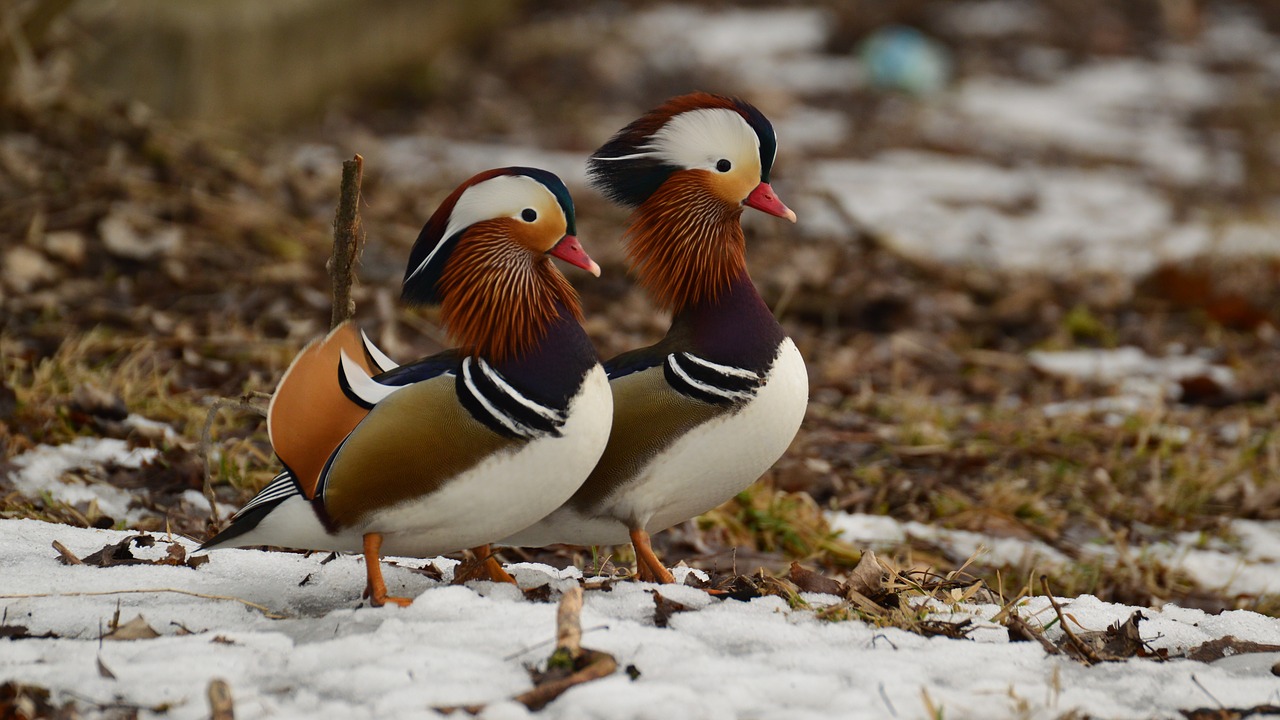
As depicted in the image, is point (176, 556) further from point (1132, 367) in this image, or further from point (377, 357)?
point (1132, 367)

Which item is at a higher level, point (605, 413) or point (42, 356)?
point (605, 413)

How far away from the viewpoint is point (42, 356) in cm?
475

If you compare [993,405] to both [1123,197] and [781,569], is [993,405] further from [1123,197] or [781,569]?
[1123,197]

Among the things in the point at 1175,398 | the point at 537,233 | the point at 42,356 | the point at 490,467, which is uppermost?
the point at 537,233

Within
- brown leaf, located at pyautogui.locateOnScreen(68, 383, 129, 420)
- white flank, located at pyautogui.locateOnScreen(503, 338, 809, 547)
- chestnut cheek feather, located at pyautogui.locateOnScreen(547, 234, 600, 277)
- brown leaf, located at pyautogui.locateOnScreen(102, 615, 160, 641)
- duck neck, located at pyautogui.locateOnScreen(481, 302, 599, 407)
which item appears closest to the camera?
brown leaf, located at pyautogui.locateOnScreen(102, 615, 160, 641)

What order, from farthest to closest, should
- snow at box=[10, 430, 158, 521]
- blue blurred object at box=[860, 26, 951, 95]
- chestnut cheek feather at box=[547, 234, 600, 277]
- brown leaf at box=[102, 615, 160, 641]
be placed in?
blue blurred object at box=[860, 26, 951, 95], snow at box=[10, 430, 158, 521], chestnut cheek feather at box=[547, 234, 600, 277], brown leaf at box=[102, 615, 160, 641]

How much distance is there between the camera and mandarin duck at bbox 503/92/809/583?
9.43ft

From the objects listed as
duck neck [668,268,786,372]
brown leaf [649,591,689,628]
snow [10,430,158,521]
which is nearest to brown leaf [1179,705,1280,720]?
brown leaf [649,591,689,628]

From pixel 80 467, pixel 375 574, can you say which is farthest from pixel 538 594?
pixel 80 467

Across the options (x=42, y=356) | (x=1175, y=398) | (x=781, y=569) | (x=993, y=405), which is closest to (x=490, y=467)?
(x=781, y=569)

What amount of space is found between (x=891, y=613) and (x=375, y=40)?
27.0 ft

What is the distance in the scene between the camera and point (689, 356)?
9.59 feet

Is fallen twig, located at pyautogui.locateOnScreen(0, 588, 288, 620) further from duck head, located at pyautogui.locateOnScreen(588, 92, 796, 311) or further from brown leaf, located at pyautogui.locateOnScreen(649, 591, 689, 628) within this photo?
duck head, located at pyautogui.locateOnScreen(588, 92, 796, 311)

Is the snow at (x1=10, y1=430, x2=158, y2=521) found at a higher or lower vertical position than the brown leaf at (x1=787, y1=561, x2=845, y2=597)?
lower
